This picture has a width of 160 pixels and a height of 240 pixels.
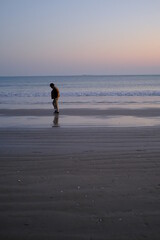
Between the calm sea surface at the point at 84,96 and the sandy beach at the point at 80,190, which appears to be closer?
the sandy beach at the point at 80,190

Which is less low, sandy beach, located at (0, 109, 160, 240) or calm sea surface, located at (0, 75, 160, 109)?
calm sea surface, located at (0, 75, 160, 109)

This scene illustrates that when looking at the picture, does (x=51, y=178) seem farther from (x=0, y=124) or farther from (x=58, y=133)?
(x=0, y=124)

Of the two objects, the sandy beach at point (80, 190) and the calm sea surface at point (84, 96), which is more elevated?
the calm sea surface at point (84, 96)

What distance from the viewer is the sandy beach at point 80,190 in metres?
3.13

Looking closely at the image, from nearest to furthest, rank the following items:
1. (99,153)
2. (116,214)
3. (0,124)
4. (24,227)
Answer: (24,227) → (116,214) → (99,153) → (0,124)

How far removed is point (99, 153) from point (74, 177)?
5.75ft

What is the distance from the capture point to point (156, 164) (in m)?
5.43

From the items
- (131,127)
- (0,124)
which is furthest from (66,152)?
(0,124)

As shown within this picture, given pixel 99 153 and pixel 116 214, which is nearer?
pixel 116 214

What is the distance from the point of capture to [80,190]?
419cm

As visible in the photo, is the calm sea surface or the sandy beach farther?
the calm sea surface

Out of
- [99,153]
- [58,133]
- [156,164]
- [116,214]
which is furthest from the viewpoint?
[58,133]

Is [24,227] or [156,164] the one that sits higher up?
[156,164]

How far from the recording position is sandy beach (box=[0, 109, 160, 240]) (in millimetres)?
3135
